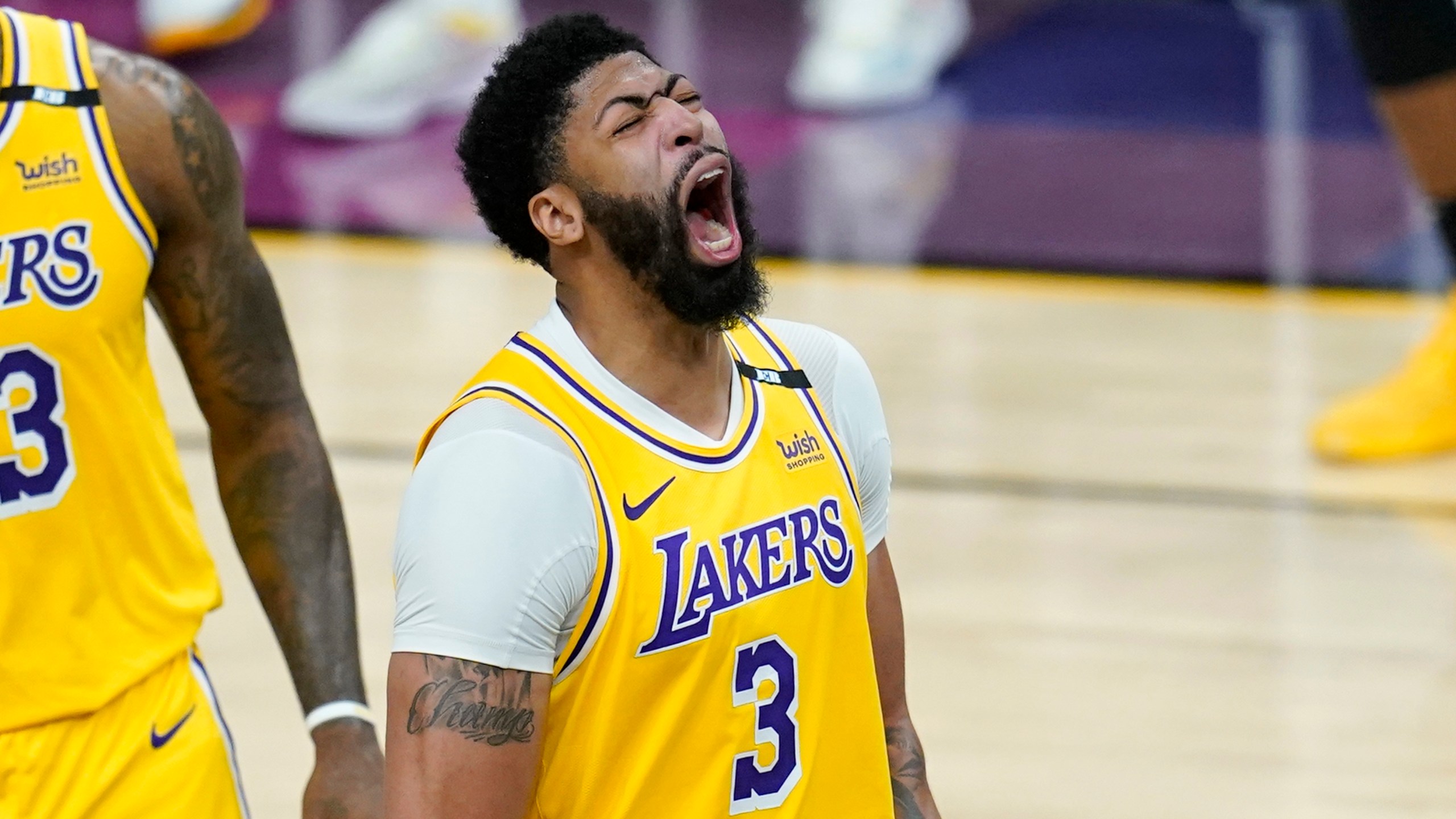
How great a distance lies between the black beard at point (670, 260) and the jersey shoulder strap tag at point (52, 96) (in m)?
0.59

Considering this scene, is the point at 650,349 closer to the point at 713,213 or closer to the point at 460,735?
the point at 713,213

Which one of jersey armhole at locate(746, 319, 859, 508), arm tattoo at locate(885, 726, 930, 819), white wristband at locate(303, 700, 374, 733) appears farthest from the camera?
white wristband at locate(303, 700, 374, 733)

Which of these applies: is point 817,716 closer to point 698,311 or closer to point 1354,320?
point 698,311

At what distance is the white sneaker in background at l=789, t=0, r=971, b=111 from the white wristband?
598 cm

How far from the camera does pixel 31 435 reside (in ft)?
6.79

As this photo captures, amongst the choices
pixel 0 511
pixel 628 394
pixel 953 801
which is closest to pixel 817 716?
pixel 628 394

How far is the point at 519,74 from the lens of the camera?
1.84 m

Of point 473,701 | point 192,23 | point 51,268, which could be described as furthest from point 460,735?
point 192,23

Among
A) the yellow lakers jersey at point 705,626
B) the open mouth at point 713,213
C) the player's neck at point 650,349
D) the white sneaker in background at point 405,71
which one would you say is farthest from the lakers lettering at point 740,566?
the white sneaker in background at point 405,71

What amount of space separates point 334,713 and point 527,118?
0.75 m

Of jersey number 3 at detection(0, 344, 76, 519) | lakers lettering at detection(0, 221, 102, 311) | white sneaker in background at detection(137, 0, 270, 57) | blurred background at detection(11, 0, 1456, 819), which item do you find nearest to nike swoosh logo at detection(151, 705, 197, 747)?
jersey number 3 at detection(0, 344, 76, 519)

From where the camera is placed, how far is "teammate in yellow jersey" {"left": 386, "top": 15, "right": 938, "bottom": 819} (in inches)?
65.4

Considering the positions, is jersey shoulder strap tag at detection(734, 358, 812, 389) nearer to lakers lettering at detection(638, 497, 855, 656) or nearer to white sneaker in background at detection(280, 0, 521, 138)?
lakers lettering at detection(638, 497, 855, 656)

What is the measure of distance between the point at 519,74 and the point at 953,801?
222cm
